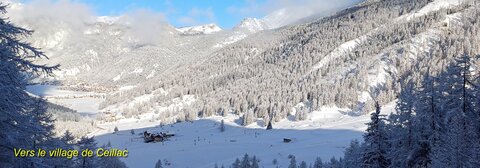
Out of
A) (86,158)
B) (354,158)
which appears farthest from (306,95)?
(86,158)

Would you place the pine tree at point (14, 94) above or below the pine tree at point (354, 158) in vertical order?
above

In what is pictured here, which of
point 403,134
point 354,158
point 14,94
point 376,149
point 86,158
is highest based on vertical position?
point 14,94

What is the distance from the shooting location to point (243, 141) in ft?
283

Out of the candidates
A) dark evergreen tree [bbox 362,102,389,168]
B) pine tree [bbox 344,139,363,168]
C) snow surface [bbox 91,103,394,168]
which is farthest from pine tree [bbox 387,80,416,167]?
snow surface [bbox 91,103,394,168]

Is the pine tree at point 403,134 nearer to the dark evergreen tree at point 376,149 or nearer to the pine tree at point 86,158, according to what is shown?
the dark evergreen tree at point 376,149

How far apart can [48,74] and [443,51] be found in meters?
141

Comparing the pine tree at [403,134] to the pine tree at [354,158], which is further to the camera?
the pine tree at [354,158]

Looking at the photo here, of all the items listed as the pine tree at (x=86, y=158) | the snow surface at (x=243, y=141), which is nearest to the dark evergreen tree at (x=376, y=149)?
the pine tree at (x=86, y=158)

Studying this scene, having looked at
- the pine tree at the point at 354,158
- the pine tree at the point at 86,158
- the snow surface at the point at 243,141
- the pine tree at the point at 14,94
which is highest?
the pine tree at the point at 14,94

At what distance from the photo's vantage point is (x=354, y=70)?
142 m

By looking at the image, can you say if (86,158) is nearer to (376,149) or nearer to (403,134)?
(376,149)

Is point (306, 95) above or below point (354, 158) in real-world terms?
above

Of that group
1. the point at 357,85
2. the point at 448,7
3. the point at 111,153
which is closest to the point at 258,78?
the point at 357,85

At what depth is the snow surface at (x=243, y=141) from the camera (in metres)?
68.2
